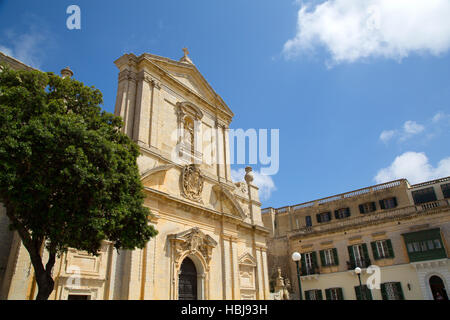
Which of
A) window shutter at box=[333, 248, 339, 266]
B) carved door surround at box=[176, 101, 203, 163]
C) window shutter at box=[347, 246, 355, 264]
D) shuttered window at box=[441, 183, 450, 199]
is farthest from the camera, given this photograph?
window shutter at box=[333, 248, 339, 266]

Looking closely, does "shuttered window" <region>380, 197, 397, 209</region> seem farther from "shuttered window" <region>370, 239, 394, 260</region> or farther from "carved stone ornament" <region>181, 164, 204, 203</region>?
"carved stone ornament" <region>181, 164, 204, 203</region>

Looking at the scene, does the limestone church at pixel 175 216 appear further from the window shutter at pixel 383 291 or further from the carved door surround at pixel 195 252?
the window shutter at pixel 383 291

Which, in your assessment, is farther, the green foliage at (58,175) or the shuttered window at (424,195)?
the shuttered window at (424,195)

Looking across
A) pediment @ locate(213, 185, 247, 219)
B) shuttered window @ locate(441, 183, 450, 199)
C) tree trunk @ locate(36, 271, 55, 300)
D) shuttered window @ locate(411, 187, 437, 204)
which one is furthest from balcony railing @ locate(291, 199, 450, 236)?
tree trunk @ locate(36, 271, 55, 300)

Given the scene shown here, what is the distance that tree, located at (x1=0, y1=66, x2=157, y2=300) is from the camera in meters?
8.83

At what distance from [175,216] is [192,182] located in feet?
8.01

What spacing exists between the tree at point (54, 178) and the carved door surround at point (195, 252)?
5.32 m

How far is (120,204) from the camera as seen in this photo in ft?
33.8

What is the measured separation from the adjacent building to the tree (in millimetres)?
18105

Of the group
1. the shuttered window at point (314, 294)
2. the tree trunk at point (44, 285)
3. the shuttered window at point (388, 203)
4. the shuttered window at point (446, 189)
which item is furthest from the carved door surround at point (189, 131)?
the shuttered window at point (446, 189)

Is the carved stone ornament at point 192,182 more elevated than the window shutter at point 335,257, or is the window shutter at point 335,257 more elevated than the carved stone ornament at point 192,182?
the carved stone ornament at point 192,182

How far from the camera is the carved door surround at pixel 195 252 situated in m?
15.9

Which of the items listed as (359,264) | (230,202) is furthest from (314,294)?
(230,202)
